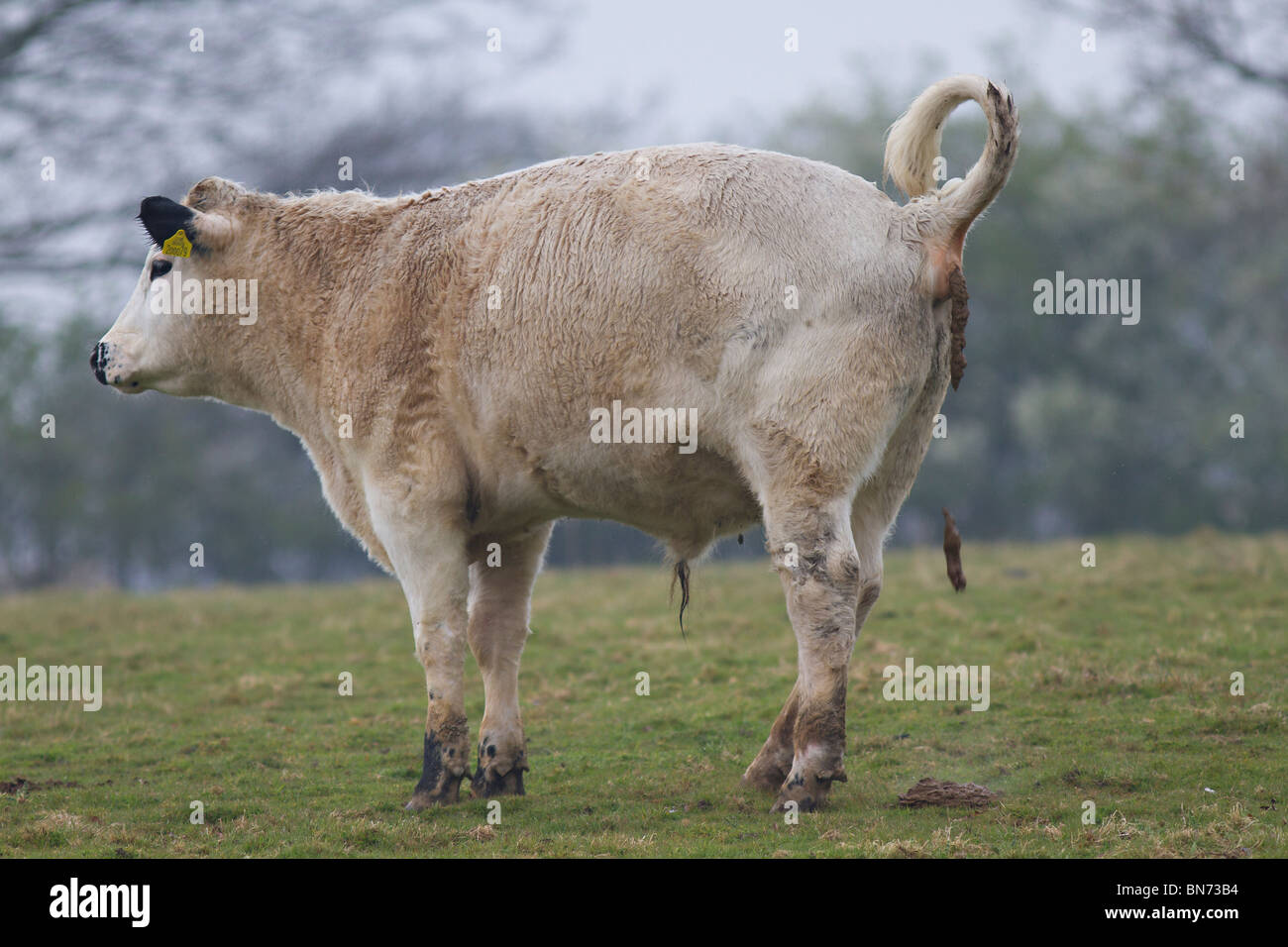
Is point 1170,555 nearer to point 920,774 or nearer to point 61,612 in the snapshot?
point 920,774

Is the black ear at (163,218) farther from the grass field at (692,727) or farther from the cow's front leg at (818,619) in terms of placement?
the cow's front leg at (818,619)

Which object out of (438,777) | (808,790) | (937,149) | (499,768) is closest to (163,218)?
(438,777)

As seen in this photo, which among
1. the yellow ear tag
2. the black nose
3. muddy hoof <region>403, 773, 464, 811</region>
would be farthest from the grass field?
the yellow ear tag

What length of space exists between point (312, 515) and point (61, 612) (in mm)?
16863

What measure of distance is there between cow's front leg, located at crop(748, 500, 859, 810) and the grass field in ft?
0.78

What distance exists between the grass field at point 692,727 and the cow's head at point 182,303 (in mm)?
2295

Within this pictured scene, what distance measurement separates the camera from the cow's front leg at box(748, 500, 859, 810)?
6.00 metres

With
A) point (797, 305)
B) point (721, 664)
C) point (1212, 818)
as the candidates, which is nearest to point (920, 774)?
point (1212, 818)

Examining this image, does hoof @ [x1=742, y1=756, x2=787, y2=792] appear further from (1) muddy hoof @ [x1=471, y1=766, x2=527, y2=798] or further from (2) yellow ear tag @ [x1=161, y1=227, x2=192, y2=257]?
(2) yellow ear tag @ [x1=161, y1=227, x2=192, y2=257]

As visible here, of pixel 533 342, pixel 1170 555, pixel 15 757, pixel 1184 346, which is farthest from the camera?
pixel 1184 346

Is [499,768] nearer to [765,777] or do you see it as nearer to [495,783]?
[495,783]

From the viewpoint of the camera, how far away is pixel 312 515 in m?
31.0

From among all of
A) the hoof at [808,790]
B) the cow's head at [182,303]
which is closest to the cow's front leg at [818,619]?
the hoof at [808,790]

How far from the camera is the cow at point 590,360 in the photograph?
6.04m
